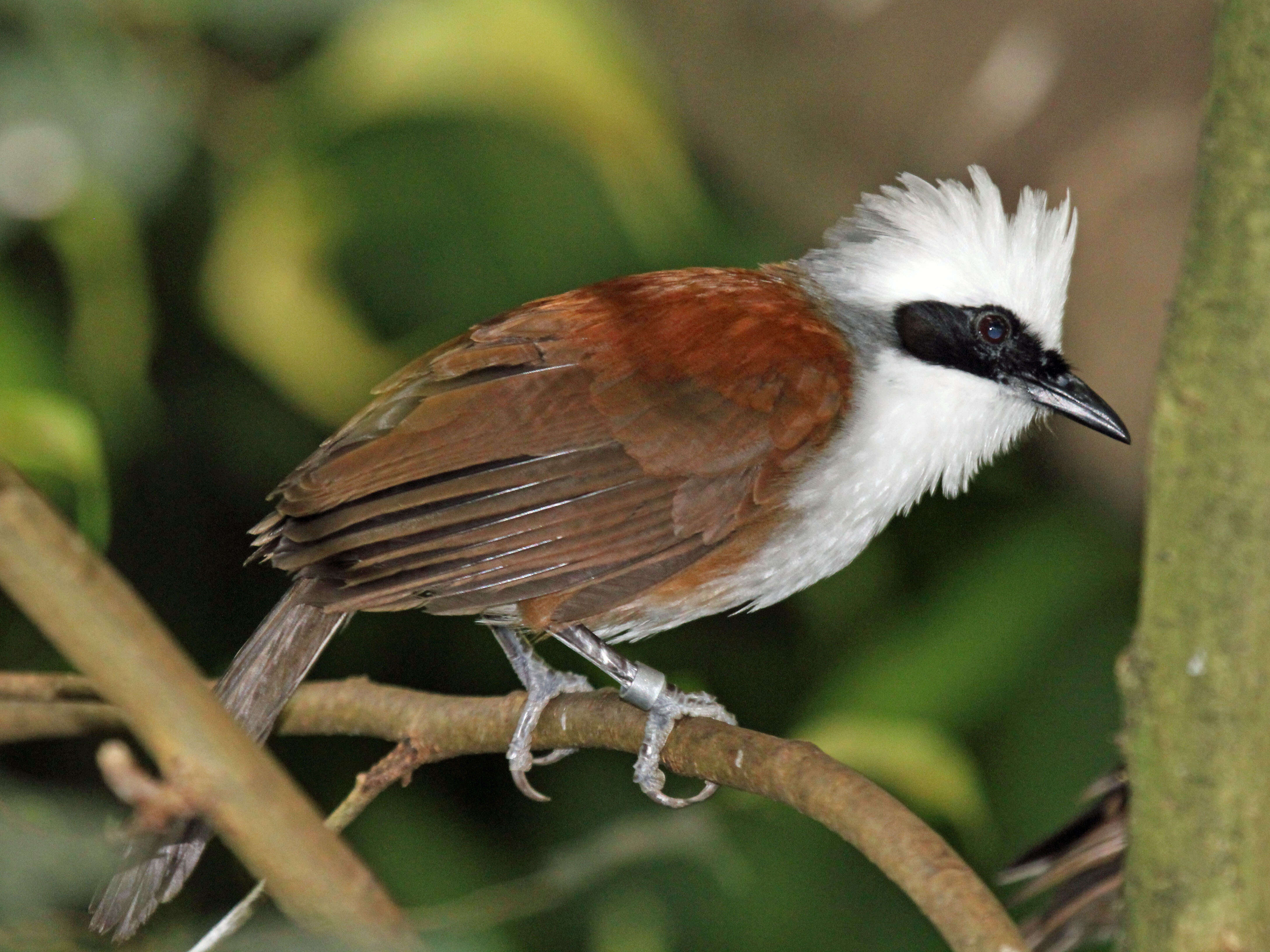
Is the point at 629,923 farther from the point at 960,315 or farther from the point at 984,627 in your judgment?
the point at 960,315

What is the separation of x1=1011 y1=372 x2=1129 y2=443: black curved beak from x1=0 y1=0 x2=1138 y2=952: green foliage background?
0.77 m

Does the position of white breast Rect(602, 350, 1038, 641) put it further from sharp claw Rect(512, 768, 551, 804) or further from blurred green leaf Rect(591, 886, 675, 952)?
blurred green leaf Rect(591, 886, 675, 952)

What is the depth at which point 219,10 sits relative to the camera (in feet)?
4.27

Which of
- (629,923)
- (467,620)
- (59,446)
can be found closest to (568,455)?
(59,446)

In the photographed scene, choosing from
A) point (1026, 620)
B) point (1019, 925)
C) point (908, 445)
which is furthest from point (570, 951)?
point (908, 445)

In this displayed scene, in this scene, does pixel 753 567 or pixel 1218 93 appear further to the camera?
pixel 753 567

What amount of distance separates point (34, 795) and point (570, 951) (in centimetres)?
228

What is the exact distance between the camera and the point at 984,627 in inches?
131

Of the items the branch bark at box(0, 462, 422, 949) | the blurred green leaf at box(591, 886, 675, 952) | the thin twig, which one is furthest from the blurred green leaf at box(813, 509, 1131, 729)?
the branch bark at box(0, 462, 422, 949)

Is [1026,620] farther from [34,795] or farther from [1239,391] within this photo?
[34,795]

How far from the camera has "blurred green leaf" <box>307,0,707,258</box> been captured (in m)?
3.03

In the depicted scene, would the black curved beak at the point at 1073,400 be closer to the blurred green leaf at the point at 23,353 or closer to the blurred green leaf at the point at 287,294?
the blurred green leaf at the point at 287,294

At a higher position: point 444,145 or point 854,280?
point 444,145

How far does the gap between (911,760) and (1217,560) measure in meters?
1.58
